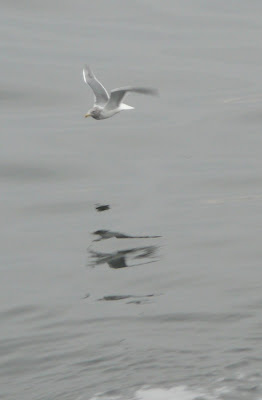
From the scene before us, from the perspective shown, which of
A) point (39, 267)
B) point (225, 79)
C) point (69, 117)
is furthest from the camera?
point (225, 79)

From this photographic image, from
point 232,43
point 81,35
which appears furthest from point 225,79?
point 81,35

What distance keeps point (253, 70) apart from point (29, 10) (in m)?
→ 5.88

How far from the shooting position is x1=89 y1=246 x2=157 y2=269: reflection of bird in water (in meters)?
13.3

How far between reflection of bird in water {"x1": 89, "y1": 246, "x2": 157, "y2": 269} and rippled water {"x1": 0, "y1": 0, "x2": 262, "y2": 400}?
0.03m

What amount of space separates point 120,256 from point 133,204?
6.41 feet

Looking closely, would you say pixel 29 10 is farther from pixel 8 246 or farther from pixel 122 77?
pixel 8 246

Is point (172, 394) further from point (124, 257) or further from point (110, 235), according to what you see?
point (110, 235)

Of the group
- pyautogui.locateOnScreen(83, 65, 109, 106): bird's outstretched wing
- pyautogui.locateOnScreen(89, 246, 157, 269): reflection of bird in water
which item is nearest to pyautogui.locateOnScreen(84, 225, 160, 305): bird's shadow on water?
pyautogui.locateOnScreen(89, 246, 157, 269): reflection of bird in water

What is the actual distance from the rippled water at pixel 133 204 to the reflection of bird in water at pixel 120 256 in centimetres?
3

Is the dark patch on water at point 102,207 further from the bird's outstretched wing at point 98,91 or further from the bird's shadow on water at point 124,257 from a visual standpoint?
the bird's outstretched wing at point 98,91

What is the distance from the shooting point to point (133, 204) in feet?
50.3

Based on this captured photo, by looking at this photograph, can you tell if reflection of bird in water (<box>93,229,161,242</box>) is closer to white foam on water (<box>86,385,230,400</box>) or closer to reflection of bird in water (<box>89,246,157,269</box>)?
reflection of bird in water (<box>89,246,157,269</box>)

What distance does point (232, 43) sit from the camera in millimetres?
23391

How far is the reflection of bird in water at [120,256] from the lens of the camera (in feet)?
43.5
